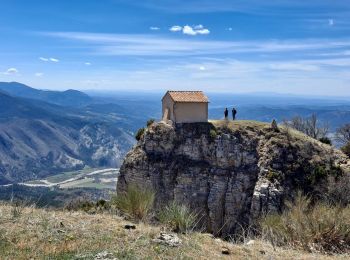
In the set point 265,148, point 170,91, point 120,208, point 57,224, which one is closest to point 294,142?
point 265,148

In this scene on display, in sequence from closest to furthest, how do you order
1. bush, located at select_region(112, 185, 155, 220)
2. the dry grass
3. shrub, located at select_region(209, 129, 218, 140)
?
the dry grass, bush, located at select_region(112, 185, 155, 220), shrub, located at select_region(209, 129, 218, 140)

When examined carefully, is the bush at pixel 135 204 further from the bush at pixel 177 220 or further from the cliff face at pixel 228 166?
the cliff face at pixel 228 166

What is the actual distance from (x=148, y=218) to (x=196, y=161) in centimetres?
2828

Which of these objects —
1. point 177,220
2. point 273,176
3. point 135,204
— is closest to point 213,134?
point 273,176

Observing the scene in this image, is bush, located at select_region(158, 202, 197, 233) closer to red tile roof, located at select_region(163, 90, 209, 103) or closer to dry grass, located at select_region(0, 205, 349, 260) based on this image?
dry grass, located at select_region(0, 205, 349, 260)

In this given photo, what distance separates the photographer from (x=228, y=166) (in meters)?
38.1

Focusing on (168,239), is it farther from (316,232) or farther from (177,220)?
→ (316,232)

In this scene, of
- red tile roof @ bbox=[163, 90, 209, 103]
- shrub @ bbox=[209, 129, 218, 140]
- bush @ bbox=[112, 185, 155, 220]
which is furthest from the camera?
red tile roof @ bbox=[163, 90, 209, 103]

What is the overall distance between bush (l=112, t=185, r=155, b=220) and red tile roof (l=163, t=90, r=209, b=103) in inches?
1172

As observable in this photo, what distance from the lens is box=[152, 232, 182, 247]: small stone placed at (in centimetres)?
812

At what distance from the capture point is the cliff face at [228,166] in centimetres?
3522

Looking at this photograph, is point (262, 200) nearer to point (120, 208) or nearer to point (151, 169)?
point (151, 169)

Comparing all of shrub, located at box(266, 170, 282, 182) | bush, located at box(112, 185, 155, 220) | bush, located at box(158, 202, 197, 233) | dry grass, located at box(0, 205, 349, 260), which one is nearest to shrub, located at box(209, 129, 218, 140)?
shrub, located at box(266, 170, 282, 182)

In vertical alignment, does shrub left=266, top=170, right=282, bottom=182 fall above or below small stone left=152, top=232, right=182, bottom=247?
below
